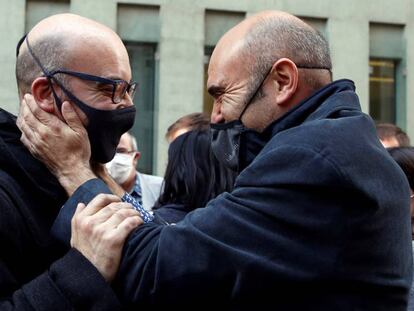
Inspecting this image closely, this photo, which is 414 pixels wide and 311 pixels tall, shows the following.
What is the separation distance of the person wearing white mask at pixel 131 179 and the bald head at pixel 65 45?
11.5 feet

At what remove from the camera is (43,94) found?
231cm

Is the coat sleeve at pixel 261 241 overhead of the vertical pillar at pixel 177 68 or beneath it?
beneath

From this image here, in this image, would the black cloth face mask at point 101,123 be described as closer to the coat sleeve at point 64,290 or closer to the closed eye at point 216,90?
the closed eye at point 216,90

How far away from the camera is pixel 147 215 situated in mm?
2471

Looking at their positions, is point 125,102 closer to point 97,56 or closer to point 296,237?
point 97,56

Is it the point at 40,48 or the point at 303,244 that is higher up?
the point at 40,48

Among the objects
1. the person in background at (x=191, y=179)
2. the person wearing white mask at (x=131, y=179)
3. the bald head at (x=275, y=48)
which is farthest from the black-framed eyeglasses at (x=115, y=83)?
the person wearing white mask at (x=131, y=179)

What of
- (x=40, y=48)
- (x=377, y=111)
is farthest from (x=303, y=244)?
(x=377, y=111)

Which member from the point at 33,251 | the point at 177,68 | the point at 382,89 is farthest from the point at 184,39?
the point at 33,251

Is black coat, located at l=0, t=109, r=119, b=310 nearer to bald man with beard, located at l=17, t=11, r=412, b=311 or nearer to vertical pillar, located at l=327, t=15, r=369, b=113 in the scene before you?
bald man with beard, located at l=17, t=11, r=412, b=311

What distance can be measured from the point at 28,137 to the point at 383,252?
1117 millimetres

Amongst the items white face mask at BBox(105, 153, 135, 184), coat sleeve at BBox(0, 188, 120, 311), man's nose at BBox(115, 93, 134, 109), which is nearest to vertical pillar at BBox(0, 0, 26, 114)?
white face mask at BBox(105, 153, 135, 184)

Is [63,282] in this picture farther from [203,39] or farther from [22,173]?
[203,39]

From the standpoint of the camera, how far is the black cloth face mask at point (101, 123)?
2309 millimetres
